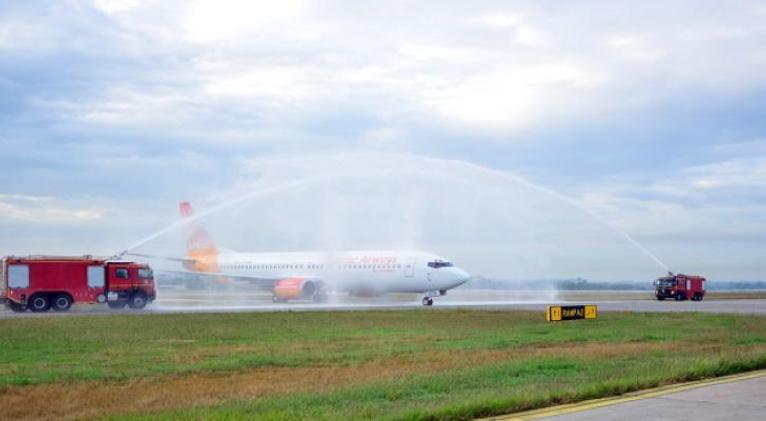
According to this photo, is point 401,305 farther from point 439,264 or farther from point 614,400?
point 614,400

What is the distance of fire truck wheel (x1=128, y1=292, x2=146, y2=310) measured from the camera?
52531 mm

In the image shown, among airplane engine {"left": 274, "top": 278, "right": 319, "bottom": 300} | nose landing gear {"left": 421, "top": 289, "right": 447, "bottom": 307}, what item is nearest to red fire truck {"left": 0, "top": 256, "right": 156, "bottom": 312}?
airplane engine {"left": 274, "top": 278, "right": 319, "bottom": 300}

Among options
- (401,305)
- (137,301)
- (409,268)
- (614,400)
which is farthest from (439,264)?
(614,400)

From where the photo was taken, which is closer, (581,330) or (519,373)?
(519,373)

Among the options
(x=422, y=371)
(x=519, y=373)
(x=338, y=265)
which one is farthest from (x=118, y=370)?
(x=338, y=265)

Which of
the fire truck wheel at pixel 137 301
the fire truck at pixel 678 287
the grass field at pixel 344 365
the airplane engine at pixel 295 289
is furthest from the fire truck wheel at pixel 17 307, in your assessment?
the fire truck at pixel 678 287

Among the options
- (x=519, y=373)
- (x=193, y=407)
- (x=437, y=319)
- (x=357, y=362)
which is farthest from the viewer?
(x=437, y=319)

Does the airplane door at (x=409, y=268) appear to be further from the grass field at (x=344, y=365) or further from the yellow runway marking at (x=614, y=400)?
the yellow runway marking at (x=614, y=400)

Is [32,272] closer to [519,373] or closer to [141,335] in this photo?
[141,335]

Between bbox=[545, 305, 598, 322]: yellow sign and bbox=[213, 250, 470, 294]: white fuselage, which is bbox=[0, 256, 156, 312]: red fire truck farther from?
bbox=[545, 305, 598, 322]: yellow sign

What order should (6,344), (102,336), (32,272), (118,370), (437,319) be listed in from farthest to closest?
1. (32,272)
2. (437,319)
3. (102,336)
4. (6,344)
5. (118,370)

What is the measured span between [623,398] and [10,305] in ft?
144

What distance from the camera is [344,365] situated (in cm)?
1978

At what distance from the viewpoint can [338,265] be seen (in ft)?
219
